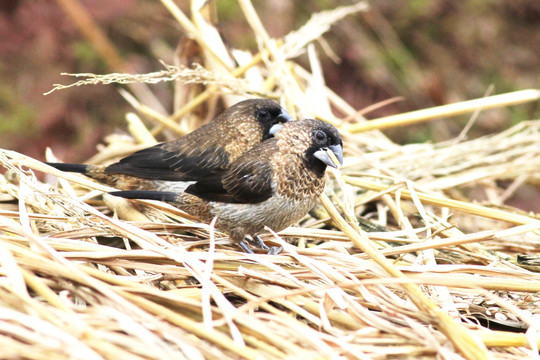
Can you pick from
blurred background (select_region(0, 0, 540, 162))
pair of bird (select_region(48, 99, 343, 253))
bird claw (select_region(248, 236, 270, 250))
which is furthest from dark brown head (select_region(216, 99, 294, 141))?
blurred background (select_region(0, 0, 540, 162))

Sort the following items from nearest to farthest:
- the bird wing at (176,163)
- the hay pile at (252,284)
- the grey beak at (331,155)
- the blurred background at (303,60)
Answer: the hay pile at (252,284) < the grey beak at (331,155) < the bird wing at (176,163) < the blurred background at (303,60)

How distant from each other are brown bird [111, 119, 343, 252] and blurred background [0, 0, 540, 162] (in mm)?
1504

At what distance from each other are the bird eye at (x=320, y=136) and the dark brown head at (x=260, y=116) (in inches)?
19.2

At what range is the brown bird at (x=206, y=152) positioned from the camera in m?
2.90

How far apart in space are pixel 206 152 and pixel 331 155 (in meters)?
0.67

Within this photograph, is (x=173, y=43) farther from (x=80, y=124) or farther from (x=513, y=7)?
(x=513, y=7)

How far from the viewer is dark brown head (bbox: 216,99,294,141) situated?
291cm

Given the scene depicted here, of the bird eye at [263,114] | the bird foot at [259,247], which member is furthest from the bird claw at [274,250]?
the bird eye at [263,114]

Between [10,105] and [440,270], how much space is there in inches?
137

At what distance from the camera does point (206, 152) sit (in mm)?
2910

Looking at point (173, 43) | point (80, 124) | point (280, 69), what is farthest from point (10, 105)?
point (280, 69)

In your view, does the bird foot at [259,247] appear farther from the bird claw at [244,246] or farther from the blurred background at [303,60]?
the blurred background at [303,60]

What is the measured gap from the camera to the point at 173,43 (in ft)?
18.8

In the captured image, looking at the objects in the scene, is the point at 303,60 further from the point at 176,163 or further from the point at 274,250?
the point at 274,250
